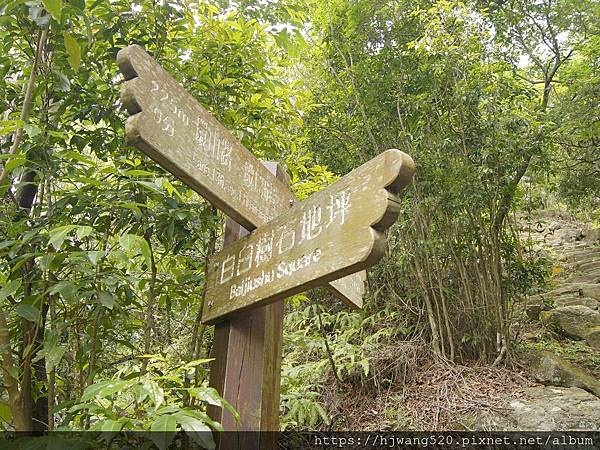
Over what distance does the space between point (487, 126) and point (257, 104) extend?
2872mm

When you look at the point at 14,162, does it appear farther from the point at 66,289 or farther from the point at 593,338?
the point at 593,338

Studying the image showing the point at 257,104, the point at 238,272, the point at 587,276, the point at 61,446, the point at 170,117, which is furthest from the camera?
the point at 587,276

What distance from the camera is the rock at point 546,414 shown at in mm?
3721

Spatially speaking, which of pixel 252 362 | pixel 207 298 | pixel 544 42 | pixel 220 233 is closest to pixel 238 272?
pixel 207 298

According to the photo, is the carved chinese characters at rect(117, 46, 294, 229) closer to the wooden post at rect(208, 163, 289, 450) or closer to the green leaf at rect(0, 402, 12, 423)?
the wooden post at rect(208, 163, 289, 450)

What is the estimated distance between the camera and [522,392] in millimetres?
4191

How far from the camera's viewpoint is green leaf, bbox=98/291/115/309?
141cm

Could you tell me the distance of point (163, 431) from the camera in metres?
0.93

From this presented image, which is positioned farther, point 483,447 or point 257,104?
point 483,447

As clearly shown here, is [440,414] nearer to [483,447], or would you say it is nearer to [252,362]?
[483,447]

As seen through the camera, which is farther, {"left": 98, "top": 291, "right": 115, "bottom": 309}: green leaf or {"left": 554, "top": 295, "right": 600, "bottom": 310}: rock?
{"left": 554, "top": 295, "right": 600, "bottom": 310}: rock

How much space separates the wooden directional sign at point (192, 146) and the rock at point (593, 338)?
15.6 ft

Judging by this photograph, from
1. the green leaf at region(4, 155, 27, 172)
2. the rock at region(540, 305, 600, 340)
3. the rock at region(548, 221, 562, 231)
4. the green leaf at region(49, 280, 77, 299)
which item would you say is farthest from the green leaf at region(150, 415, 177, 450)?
the rock at region(548, 221, 562, 231)

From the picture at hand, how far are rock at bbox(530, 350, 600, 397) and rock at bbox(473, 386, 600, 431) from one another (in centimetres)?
21
